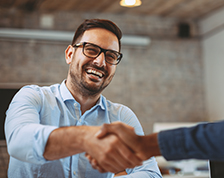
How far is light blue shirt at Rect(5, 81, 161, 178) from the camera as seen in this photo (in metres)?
1.03

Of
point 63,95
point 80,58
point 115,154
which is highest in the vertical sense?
point 80,58

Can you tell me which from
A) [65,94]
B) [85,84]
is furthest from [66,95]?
[85,84]

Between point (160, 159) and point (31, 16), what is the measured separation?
284cm

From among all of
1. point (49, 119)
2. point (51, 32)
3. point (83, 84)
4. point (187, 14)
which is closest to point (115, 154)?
point (49, 119)

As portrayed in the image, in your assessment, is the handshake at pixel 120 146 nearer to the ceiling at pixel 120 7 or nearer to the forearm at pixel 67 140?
the forearm at pixel 67 140

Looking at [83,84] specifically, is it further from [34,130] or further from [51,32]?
[51,32]

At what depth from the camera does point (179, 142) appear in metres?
0.95

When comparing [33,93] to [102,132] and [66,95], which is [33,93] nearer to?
[66,95]

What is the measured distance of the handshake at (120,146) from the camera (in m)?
0.96

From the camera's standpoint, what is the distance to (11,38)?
14.1ft

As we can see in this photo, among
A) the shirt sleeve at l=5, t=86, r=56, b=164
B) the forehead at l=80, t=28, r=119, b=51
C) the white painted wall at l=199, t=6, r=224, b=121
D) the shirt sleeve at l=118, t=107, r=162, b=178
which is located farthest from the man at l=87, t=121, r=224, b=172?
the white painted wall at l=199, t=6, r=224, b=121

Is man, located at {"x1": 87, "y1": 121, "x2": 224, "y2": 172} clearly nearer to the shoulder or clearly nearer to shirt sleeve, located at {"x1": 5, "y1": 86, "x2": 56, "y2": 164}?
shirt sleeve, located at {"x1": 5, "y1": 86, "x2": 56, "y2": 164}

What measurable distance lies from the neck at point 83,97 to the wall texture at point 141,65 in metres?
2.90

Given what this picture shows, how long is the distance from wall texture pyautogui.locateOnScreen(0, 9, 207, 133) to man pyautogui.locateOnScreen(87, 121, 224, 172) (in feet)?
11.7
